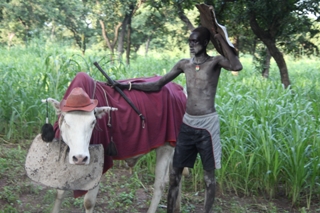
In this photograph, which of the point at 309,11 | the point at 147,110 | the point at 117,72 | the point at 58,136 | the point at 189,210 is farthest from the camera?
the point at 309,11

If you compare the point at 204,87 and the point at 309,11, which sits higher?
the point at 309,11

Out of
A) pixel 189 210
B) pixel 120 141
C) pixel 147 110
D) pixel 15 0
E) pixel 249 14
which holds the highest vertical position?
pixel 15 0

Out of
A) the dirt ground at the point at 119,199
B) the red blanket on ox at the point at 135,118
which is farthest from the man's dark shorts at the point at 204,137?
the dirt ground at the point at 119,199

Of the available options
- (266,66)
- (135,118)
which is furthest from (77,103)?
(266,66)

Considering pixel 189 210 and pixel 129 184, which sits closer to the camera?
pixel 189 210

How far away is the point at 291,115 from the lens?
4988mm

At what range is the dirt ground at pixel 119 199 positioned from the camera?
4.17 m

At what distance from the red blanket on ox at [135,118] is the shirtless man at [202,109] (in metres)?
0.33

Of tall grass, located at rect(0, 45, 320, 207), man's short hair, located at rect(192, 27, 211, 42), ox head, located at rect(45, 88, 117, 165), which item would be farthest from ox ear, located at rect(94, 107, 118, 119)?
tall grass, located at rect(0, 45, 320, 207)

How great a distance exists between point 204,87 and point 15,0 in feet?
53.8

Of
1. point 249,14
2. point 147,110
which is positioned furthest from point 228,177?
point 249,14

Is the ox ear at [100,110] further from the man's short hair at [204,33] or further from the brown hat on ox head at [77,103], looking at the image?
the man's short hair at [204,33]

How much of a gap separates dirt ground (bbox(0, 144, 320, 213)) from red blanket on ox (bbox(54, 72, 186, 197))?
0.92 m

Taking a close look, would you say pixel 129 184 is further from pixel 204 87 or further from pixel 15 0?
pixel 15 0
